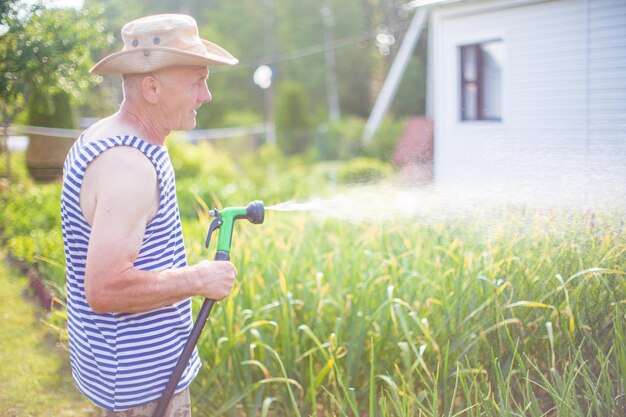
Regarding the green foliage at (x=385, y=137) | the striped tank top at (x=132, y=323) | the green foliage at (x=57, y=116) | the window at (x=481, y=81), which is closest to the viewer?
the striped tank top at (x=132, y=323)

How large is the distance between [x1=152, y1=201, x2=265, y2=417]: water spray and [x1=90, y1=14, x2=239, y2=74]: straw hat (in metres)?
0.44

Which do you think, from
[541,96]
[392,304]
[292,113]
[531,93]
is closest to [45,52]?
[392,304]

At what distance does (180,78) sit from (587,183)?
167 centimetres

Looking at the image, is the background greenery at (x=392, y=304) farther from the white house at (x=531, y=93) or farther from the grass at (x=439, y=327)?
the white house at (x=531, y=93)

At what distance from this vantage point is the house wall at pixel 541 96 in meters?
2.92

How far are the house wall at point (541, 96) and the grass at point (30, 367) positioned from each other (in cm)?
210

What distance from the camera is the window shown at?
12117 mm

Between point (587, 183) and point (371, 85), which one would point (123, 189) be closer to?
point (587, 183)

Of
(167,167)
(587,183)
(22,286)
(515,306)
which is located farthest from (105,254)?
(22,286)

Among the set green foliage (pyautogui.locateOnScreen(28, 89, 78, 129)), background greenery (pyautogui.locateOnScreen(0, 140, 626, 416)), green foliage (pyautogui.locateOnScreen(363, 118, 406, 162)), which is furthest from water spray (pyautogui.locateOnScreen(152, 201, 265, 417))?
green foliage (pyautogui.locateOnScreen(363, 118, 406, 162))

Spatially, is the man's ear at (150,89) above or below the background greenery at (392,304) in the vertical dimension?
above

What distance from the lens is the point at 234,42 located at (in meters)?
35.6

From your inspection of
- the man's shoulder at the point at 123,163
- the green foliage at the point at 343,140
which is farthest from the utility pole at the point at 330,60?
the man's shoulder at the point at 123,163

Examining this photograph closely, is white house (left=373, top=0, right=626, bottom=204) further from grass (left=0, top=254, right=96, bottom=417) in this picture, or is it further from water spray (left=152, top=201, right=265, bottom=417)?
grass (left=0, top=254, right=96, bottom=417)
